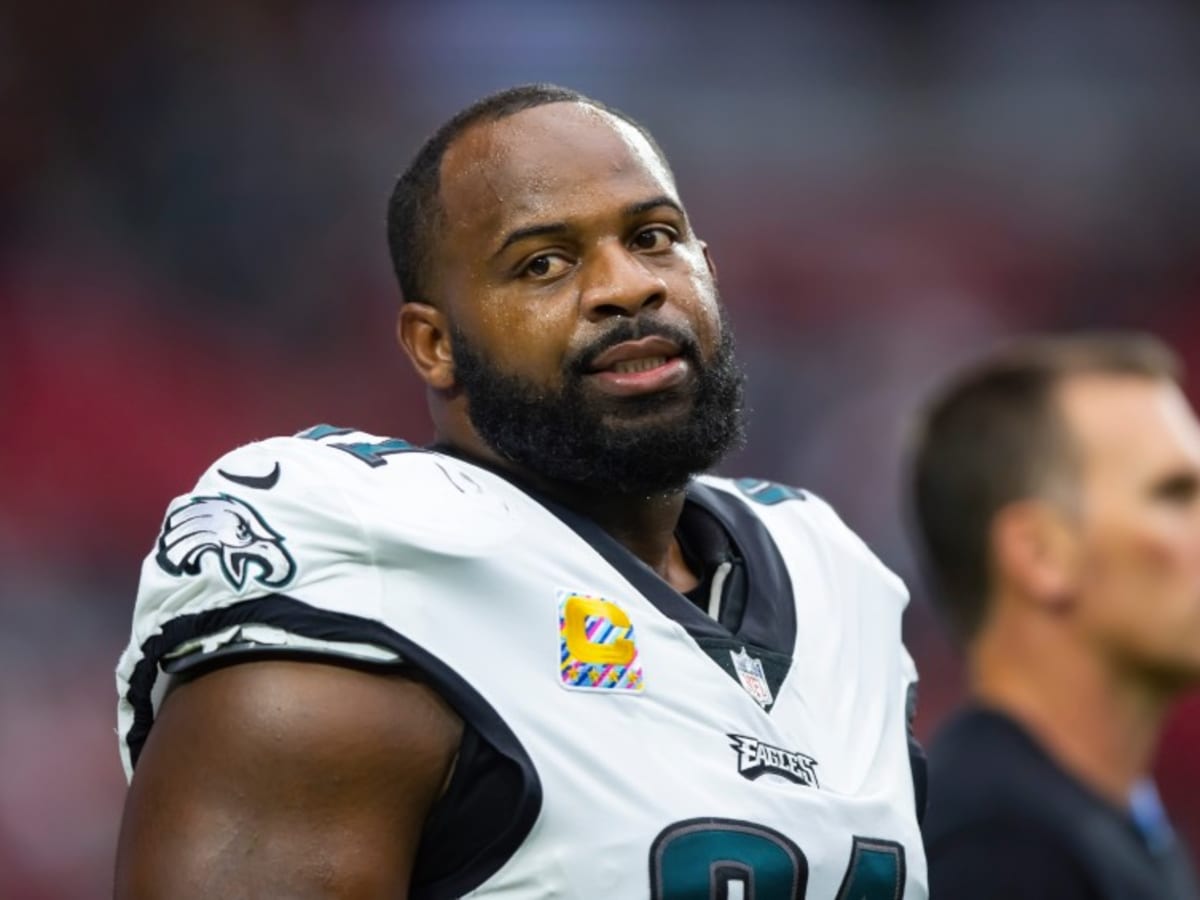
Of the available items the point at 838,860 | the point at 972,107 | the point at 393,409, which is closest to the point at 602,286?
the point at 838,860

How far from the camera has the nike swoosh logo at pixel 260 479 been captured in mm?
1930

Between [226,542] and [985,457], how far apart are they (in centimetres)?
171

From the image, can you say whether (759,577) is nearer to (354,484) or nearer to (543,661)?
(543,661)

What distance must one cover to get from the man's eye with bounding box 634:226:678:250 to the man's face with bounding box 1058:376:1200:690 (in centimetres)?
118

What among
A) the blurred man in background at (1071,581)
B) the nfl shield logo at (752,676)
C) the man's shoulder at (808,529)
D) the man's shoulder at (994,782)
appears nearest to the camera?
the nfl shield logo at (752,676)

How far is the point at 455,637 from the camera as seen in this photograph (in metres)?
1.87

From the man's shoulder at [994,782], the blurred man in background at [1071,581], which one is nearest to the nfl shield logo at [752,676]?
the man's shoulder at [994,782]

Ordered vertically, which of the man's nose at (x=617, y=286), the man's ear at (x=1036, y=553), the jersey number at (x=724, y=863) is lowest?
the man's ear at (x=1036, y=553)

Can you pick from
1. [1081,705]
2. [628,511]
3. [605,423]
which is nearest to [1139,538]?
[1081,705]

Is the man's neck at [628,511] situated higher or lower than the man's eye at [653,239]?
lower

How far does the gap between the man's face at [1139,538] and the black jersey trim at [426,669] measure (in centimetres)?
153

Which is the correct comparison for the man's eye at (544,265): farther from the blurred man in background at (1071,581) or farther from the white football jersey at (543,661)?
the blurred man in background at (1071,581)

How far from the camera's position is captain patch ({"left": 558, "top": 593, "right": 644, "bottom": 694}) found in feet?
6.31

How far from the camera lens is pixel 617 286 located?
2.11 meters
